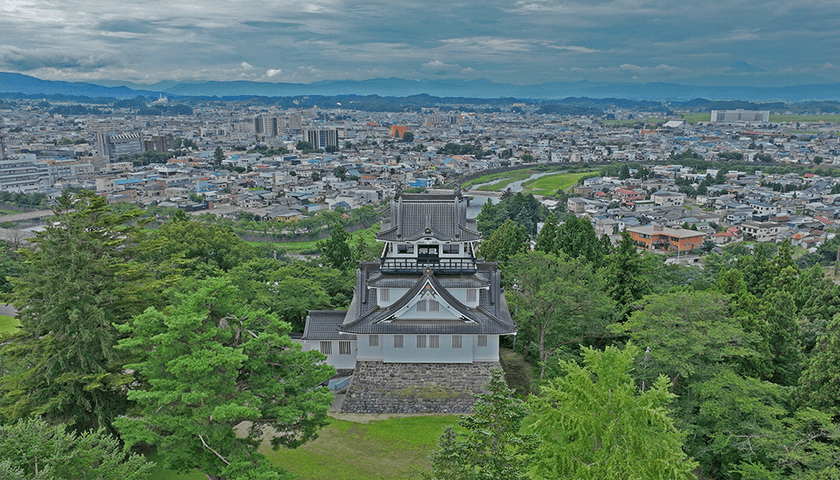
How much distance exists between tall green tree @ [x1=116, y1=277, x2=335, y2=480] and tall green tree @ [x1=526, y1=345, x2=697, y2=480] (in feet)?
18.3

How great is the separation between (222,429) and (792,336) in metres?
21.9

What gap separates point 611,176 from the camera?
118m

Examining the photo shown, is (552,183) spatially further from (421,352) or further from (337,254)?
(421,352)

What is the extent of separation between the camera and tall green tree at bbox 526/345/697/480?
9062mm

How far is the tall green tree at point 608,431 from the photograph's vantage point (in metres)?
9.06

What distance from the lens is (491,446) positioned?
11.0 m

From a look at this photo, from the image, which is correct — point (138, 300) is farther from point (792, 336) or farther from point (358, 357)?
point (792, 336)

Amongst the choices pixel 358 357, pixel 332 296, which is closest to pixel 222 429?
pixel 358 357

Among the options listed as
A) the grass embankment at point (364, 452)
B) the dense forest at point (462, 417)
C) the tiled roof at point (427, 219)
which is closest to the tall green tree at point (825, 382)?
the dense forest at point (462, 417)

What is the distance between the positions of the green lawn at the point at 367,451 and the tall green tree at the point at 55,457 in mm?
6364

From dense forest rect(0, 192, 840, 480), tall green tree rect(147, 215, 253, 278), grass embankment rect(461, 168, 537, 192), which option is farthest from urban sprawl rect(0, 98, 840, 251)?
dense forest rect(0, 192, 840, 480)

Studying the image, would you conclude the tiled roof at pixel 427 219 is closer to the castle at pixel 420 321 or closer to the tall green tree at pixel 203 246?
the castle at pixel 420 321

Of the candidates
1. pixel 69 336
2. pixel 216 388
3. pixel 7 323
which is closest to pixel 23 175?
pixel 7 323

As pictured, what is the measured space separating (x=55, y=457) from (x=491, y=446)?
7.98 meters
